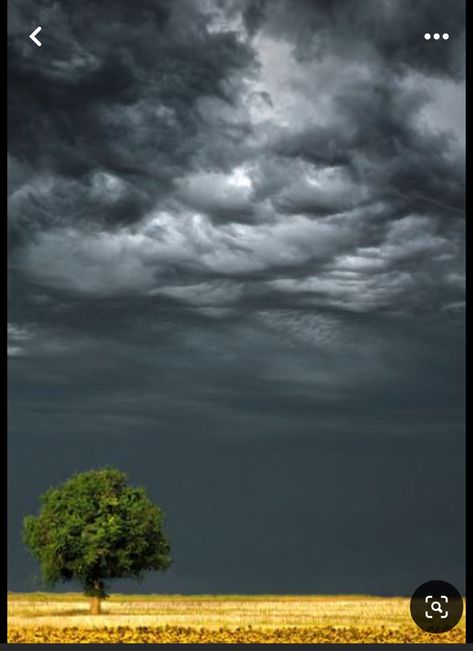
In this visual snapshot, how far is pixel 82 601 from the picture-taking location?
46594mm

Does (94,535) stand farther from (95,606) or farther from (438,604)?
(438,604)

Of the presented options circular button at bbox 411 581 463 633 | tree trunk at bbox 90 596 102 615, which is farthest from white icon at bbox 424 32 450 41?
tree trunk at bbox 90 596 102 615

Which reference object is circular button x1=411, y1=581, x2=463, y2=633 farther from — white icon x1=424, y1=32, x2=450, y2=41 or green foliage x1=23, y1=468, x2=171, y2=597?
green foliage x1=23, y1=468, x2=171, y2=597

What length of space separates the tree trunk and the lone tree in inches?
7.5

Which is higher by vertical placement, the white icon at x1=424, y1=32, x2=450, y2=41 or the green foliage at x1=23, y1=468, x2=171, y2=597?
the white icon at x1=424, y1=32, x2=450, y2=41

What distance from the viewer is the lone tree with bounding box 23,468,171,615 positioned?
46938 mm

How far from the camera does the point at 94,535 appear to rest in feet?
155

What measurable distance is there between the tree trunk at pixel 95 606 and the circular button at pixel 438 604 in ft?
76.0

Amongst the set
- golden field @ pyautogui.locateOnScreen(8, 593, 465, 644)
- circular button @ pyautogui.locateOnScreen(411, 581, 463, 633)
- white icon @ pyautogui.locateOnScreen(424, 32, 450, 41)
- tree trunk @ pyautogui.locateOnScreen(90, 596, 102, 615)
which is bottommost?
tree trunk @ pyautogui.locateOnScreen(90, 596, 102, 615)

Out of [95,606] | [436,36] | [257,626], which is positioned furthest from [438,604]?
[95,606]

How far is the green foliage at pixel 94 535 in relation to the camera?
46.9 m
